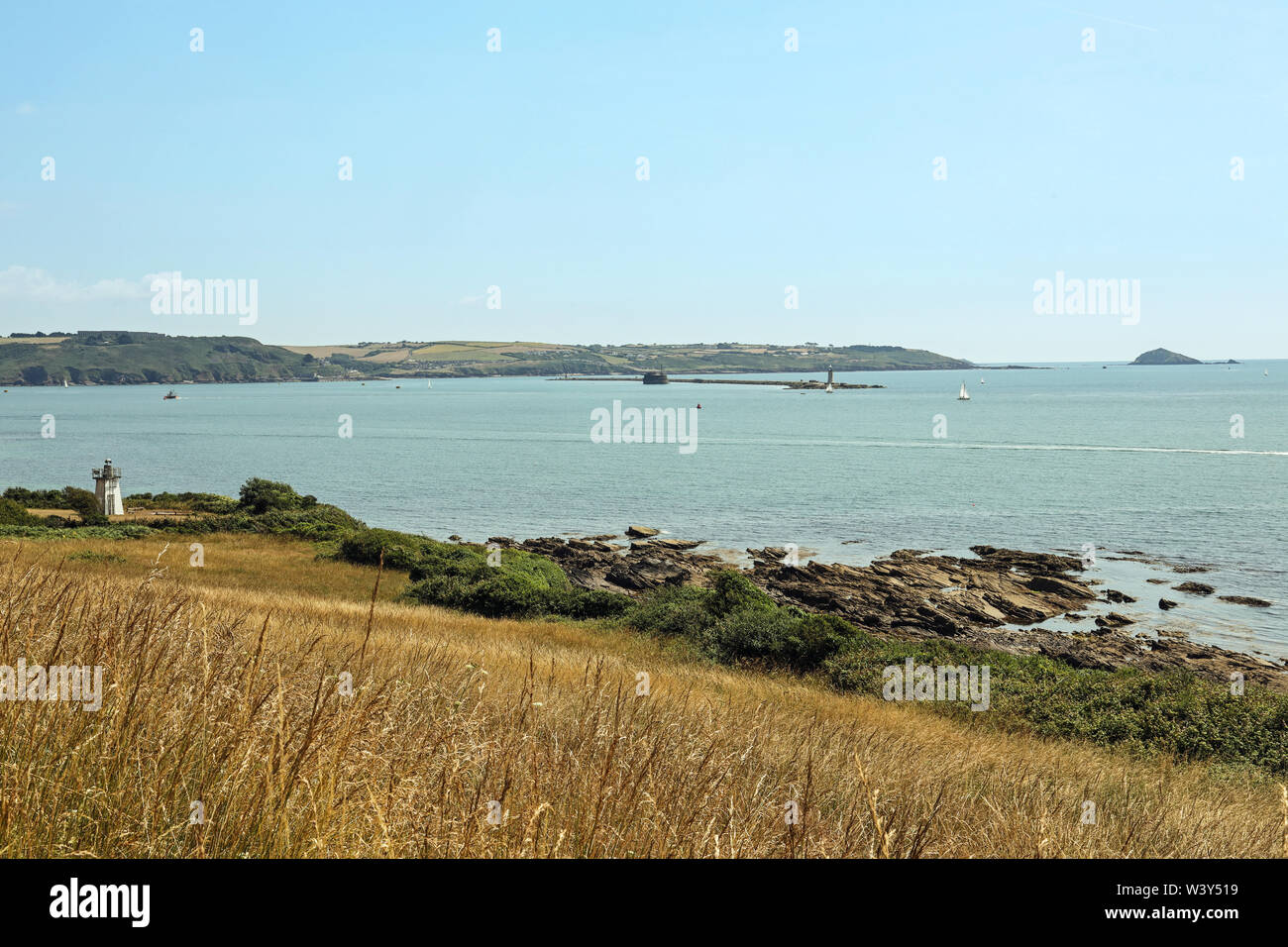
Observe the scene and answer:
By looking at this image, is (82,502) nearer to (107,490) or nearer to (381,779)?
(107,490)

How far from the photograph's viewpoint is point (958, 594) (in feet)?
129

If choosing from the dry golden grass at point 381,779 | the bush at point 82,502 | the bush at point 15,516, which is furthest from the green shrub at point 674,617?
the bush at point 82,502

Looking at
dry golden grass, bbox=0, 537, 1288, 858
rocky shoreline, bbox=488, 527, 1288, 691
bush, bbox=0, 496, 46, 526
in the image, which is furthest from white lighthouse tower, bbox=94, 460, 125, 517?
dry golden grass, bbox=0, 537, 1288, 858

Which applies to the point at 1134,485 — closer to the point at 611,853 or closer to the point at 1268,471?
the point at 1268,471

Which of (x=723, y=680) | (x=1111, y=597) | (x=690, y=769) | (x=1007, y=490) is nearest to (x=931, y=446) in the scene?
(x=1007, y=490)

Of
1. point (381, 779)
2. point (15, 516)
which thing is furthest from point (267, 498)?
point (381, 779)

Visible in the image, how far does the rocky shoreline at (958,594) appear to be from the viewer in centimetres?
3050

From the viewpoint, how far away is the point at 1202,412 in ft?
513

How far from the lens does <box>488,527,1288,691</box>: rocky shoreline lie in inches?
1201

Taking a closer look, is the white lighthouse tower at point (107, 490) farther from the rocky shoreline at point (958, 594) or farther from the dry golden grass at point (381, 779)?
the dry golden grass at point (381, 779)

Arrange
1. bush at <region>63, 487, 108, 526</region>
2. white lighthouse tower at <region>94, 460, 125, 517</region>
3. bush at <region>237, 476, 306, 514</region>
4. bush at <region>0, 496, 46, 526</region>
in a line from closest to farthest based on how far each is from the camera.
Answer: bush at <region>0, 496, 46, 526</region> < white lighthouse tower at <region>94, 460, 125, 517</region> < bush at <region>63, 487, 108, 526</region> < bush at <region>237, 476, 306, 514</region>

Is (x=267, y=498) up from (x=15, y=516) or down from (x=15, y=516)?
up

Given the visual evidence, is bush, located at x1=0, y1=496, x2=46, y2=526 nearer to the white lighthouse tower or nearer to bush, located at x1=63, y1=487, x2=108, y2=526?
bush, located at x1=63, y1=487, x2=108, y2=526

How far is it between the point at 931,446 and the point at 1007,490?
3454cm
